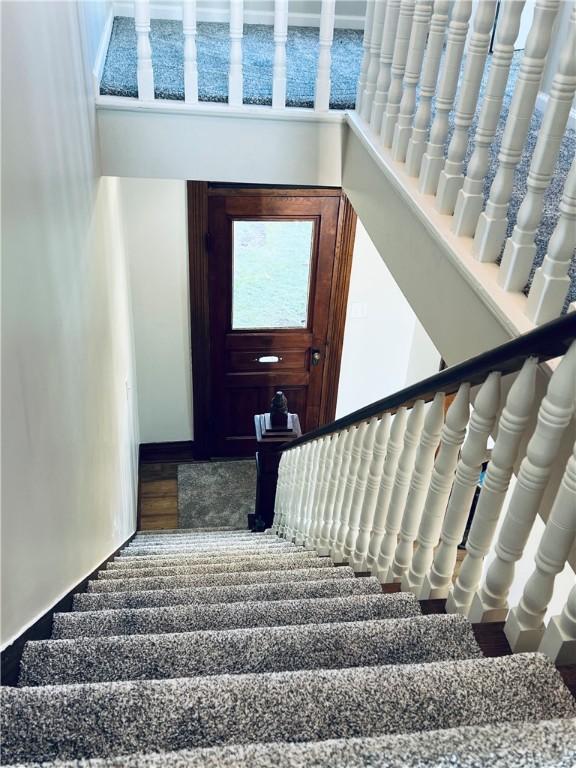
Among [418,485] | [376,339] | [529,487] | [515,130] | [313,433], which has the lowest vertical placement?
[376,339]

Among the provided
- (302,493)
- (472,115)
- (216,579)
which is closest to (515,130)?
(472,115)

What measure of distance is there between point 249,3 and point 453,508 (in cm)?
319

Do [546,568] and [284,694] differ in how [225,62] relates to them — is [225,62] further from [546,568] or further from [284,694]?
[284,694]

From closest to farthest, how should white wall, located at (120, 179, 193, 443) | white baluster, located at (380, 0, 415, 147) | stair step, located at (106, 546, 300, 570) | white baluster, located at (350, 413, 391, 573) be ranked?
white baluster, located at (350, 413, 391, 573), white baluster, located at (380, 0, 415, 147), stair step, located at (106, 546, 300, 570), white wall, located at (120, 179, 193, 443)

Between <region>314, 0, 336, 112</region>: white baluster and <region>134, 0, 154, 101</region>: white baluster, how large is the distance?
654 mm

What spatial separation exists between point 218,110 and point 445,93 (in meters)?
1.18

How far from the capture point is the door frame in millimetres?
4230

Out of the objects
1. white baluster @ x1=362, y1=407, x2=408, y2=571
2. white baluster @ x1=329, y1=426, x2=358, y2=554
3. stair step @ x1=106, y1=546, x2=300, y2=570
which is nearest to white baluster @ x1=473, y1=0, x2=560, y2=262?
white baluster @ x1=362, y1=407, x2=408, y2=571

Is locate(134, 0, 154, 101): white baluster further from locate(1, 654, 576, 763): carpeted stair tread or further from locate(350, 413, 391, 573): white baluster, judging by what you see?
locate(1, 654, 576, 763): carpeted stair tread

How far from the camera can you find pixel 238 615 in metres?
1.48

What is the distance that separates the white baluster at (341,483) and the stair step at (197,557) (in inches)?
10.0

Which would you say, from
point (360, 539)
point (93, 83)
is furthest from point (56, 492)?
point (93, 83)

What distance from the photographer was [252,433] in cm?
515

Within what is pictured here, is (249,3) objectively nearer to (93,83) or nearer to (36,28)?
(93,83)
